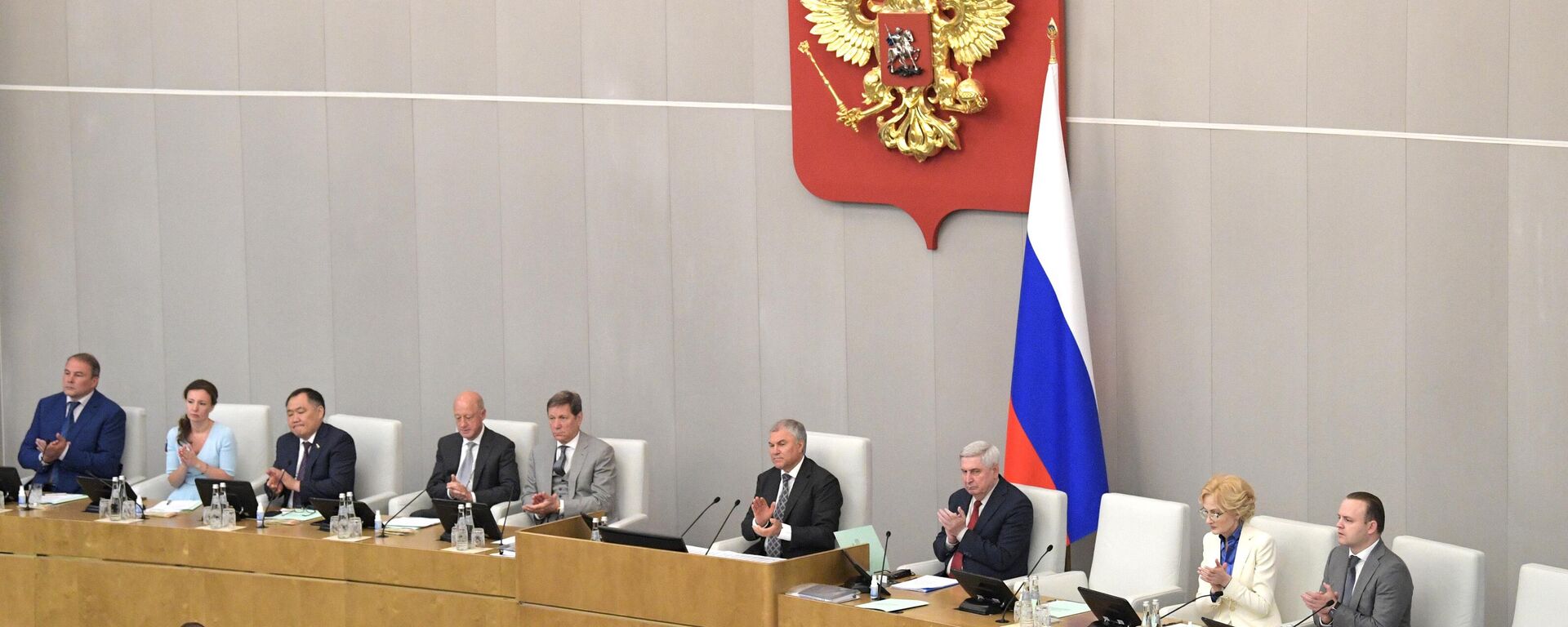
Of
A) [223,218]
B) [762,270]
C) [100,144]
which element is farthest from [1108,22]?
[100,144]

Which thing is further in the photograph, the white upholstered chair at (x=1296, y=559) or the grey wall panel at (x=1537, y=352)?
the grey wall panel at (x=1537, y=352)

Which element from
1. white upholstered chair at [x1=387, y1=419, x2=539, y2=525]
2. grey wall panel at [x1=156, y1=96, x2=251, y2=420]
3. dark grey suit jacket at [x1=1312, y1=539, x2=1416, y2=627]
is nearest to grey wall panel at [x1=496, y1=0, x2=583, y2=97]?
grey wall panel at [x1=156, y1=96, x2=251, y2=420]

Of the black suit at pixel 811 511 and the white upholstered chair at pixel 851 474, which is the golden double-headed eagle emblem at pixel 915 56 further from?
the black suit at pixel 811 511

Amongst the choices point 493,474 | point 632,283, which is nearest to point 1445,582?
point 493,474

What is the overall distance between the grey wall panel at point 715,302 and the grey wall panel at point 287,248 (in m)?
1.88

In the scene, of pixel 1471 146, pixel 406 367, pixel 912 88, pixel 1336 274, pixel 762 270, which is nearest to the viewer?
pixel 1471 146

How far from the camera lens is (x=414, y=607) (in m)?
5.57

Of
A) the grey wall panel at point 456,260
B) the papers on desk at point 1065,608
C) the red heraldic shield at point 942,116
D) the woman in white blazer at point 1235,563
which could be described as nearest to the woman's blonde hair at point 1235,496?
the woman in white blazer at point 1235,563

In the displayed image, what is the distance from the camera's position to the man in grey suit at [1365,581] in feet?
14.6

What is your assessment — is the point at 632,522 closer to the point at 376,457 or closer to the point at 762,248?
the point at 376,457

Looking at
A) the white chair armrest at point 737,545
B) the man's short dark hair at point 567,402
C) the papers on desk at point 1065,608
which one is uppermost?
the man's short dark hair at point 567,402

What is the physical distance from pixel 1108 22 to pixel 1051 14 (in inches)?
8.6

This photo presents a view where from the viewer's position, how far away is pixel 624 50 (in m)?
7.30

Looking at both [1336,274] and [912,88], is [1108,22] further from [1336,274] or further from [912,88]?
[1336,274]
